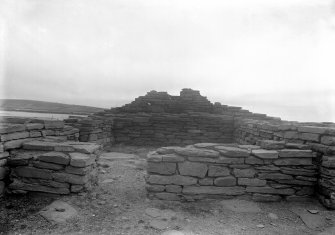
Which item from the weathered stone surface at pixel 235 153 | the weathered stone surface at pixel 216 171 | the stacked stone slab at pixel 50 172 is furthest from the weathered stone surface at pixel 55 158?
the weathered stone surface at pixel 235 153

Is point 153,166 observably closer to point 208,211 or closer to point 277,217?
point 208,211

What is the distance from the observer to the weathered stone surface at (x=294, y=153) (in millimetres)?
4938

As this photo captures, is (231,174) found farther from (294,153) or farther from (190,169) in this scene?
(294,153)

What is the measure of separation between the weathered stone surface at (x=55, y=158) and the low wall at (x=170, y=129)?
21.9 ft

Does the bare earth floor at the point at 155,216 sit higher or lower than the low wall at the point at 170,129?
lower

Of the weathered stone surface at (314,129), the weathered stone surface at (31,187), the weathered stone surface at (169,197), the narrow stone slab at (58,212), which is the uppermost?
the weathered stone surface at (314,129)

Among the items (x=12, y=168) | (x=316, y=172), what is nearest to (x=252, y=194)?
(x=316, y=172)

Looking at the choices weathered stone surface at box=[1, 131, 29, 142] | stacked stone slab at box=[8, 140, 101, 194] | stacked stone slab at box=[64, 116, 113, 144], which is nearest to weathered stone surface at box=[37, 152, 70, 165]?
stacked stone slab at box=[8, 140, 101, 194]

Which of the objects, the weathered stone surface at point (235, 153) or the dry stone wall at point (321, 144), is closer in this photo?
the dry stone wall at point (321, 144)

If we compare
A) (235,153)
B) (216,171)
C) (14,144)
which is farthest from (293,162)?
(14,144)

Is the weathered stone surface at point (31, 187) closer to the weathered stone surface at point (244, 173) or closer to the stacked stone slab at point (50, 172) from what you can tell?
the stacked stone slab at point (50, 172)

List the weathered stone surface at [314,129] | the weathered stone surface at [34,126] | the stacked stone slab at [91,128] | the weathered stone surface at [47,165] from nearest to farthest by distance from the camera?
the weathered stone surface at [47,165]
the weathered stone surface at [314,129]
the weathered stone surface at [34,126]
the stacked stone slab at [91,128]

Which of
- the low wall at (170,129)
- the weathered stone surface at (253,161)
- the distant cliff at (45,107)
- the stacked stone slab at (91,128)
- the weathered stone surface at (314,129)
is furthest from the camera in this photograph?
the distant cliff at (45,107)

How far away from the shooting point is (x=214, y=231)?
3.79 meters
